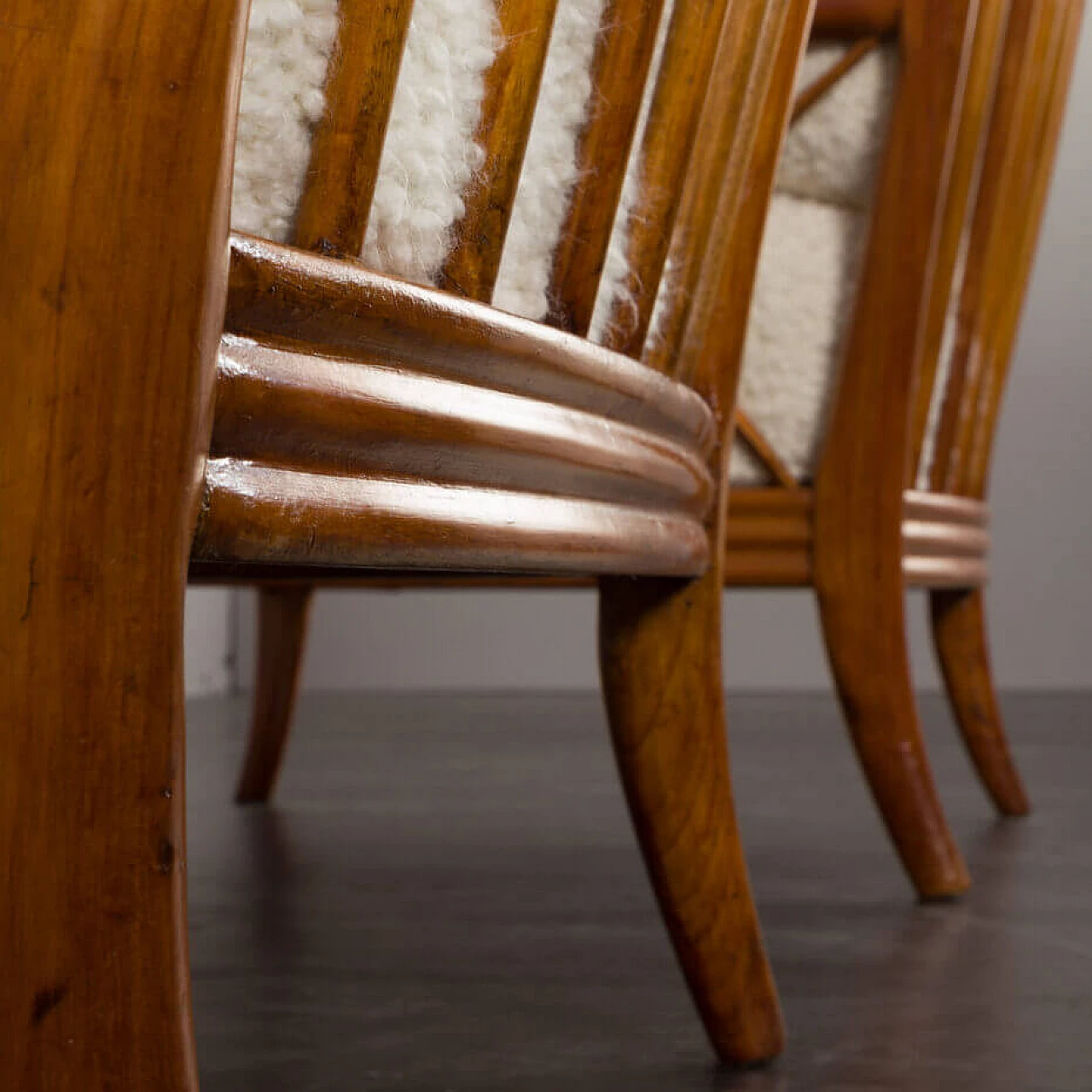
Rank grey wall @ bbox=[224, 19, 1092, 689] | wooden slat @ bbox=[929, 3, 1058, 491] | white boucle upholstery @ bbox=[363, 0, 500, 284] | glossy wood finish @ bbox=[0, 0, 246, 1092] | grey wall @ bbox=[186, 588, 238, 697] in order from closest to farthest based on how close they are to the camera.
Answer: glossy wood finish @ bbox=[0, 0, 246, 1092], white boucle upholstery @ bbox=[363, 0, 500, 284], wooden slat @ bbox=[929, 3, 1058, 491], grey wall @ bbox=[186, 588, 238, 697], grey wall @ bbox=[224, 19, 1092, 689]

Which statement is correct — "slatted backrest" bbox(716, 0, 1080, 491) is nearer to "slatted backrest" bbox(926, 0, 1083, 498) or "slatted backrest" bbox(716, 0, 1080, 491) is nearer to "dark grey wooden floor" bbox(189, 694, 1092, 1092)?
"slatted backrest" bbox(926, 0, 1083, 498)

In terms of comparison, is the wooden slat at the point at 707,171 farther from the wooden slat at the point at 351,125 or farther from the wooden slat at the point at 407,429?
the wooden slat at the point at 351,125

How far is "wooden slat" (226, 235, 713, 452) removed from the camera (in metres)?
0.34

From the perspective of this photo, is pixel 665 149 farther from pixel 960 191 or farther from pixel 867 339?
pixel 960 191

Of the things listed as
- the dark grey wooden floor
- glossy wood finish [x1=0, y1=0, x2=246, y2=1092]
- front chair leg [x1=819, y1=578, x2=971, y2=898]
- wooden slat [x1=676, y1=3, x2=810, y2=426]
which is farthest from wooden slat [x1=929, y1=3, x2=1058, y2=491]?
glossy wood finish [x1=0, y1=0, x2=246, y2=1092]

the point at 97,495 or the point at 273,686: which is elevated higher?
the point at 97,495

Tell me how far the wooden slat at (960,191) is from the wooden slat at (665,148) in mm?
Answer: 572

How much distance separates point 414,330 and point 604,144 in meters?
0.14

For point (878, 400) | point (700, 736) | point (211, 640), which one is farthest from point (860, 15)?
point (211, 640)

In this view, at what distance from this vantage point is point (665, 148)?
57cm

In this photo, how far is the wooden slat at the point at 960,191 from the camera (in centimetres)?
112

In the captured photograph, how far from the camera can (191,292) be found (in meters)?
0.29

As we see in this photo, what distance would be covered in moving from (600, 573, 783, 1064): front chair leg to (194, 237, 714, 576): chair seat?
85 mm

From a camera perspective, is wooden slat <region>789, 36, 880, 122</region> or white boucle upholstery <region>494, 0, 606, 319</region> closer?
white boucle upholstery <region>494, 0, 606, 319</region>
